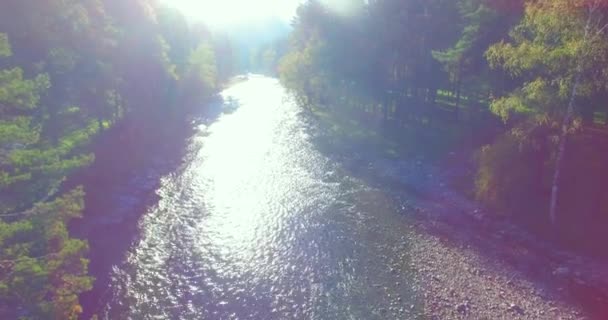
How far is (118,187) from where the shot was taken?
103ft

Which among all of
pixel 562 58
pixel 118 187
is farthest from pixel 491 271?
pixel 118 187

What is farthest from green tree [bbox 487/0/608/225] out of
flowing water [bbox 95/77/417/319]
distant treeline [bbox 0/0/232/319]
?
distant treeline [bbox 0/0/232/319]

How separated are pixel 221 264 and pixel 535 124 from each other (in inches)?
Answer: 761

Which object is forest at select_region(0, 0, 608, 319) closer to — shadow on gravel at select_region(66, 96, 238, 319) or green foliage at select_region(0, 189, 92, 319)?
green foliage at select_region(0, 189, 92, 319)

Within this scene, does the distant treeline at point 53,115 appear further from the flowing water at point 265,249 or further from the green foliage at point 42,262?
the flowing water at point 265,249

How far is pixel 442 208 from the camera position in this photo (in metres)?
28.0

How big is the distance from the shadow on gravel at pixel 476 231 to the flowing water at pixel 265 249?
2.13 m

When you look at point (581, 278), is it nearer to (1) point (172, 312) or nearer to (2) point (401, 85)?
(1) point (172, 312)

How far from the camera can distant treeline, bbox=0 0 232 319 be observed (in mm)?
12133

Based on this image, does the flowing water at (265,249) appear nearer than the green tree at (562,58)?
Yes

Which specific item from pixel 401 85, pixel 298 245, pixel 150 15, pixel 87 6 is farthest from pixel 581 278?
pixel 150 15

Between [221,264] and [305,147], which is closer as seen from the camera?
[221,264]

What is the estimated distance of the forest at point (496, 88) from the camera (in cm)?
2003

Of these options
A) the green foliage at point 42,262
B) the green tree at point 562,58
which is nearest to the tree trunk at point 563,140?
the green tree at point 562,58
